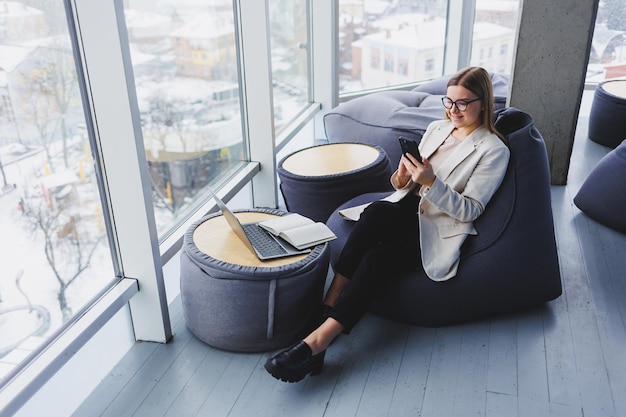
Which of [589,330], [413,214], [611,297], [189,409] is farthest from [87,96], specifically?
[611,297]

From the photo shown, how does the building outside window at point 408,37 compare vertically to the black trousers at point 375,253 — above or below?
above

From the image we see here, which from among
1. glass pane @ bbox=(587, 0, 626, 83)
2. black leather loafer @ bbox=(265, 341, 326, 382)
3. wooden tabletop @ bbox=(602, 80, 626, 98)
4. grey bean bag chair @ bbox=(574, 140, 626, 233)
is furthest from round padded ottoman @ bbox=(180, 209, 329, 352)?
glass pane @ bbox=(587, 0, 626, 83)

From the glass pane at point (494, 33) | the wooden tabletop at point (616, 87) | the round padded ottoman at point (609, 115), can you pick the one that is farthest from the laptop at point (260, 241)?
the glass pane at point (494, 33)

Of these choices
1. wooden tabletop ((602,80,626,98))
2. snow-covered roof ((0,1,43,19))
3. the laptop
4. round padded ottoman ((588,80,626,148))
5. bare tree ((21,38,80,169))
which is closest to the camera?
snow-covered roof ((0,1,43,19))

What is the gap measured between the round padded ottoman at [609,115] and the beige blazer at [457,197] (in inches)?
118

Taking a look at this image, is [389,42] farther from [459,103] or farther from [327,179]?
[459,103]

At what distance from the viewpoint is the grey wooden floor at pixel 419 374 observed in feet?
7.92

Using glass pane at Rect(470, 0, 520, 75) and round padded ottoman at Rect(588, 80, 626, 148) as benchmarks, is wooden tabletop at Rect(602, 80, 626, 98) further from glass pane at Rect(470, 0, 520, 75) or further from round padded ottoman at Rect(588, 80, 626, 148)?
glass pane at Rect(470, 0, 520, 75)

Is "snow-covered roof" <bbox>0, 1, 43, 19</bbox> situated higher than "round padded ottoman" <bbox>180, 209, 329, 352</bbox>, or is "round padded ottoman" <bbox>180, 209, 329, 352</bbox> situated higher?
"snow-covered roof" <bbox>0, 1, 43, 19</bbox>

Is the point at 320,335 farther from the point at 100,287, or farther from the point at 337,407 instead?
the point at 100,287

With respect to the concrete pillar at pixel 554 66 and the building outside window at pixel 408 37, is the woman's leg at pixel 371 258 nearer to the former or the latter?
the concrete pillar at pixel 554 66

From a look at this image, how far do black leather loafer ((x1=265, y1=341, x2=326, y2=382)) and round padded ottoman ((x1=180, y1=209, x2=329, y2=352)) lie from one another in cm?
22

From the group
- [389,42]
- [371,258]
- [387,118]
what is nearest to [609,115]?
[387,118]

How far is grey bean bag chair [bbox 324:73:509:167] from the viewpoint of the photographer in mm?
4398
